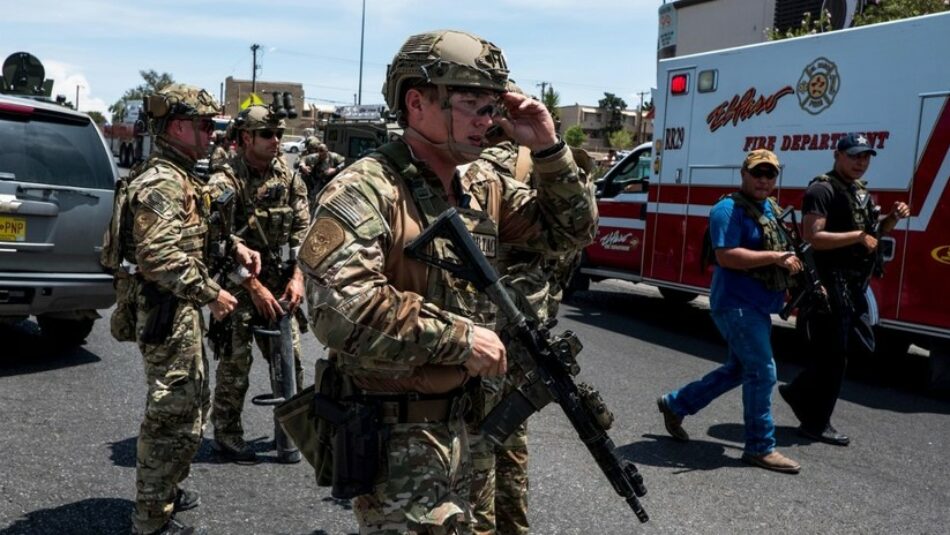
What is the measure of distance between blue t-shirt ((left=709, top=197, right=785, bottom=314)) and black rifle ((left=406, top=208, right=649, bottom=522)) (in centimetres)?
282

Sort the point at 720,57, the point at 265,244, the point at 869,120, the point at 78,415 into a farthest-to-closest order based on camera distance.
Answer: the point at 720,57 → the point at 869,120 → the point at 78,415 → the point at 265,244

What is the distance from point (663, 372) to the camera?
763cm

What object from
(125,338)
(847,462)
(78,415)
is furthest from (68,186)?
(847,462)

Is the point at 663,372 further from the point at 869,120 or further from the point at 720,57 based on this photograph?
the point at 720,57

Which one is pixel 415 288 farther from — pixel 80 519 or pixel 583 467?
pixel 583 467

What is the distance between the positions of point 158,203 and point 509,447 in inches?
68.7

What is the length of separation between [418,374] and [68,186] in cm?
514

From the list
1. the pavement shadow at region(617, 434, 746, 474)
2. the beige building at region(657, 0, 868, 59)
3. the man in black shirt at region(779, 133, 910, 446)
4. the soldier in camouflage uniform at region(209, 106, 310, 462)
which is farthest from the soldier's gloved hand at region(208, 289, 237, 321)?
the beige building at region(657, 0, 868, 59)

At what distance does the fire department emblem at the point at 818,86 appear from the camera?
303 inches

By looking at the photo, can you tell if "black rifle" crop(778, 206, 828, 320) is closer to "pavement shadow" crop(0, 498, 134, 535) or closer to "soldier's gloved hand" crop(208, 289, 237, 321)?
"soldier's gloved hand" crop(208, 289, 237, 321)

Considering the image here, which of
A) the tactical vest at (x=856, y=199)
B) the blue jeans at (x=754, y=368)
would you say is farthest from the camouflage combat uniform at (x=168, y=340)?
the tactical vest at (x=856, y=199)

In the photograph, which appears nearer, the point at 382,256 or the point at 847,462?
the point at 382,256

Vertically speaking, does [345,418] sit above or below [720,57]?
below

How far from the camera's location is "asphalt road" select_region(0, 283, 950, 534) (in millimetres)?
4254
